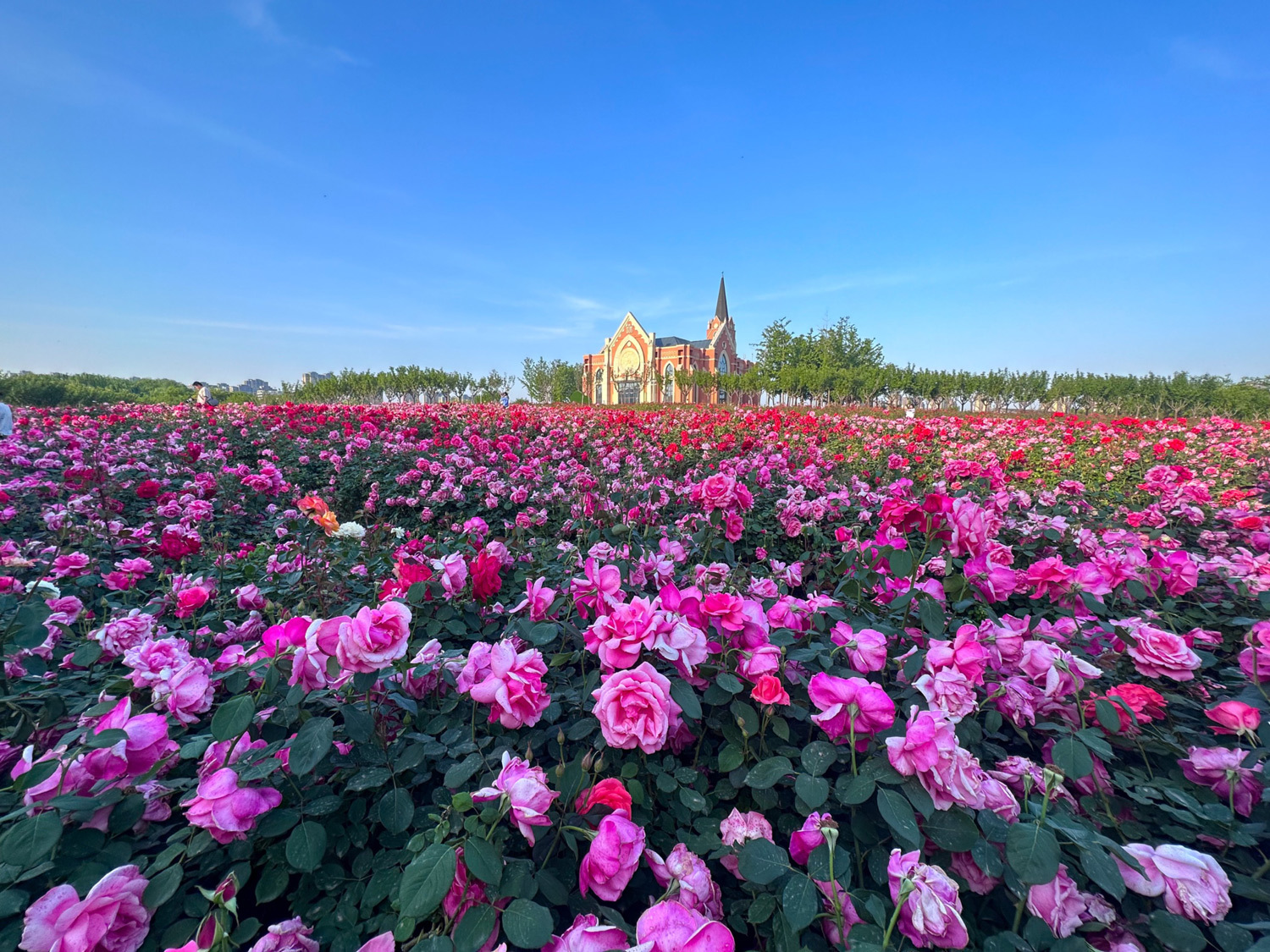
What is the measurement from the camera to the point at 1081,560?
2.13m

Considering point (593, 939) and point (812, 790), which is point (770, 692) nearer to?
point (812, 790)

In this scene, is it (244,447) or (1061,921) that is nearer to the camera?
(1061,921)

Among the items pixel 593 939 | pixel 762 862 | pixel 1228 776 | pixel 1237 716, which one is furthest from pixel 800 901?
pixel 1237 716

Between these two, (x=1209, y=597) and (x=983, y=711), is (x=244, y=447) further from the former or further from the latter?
(x=1209, y=597)

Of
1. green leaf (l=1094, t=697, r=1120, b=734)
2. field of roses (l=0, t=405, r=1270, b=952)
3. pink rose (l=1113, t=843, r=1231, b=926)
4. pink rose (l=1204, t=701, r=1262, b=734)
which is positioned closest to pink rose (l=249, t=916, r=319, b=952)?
field of roses (l=0, t=405, r=1270, b=952)

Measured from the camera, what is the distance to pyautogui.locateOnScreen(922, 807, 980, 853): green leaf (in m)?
0.83

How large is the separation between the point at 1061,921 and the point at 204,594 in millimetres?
1971

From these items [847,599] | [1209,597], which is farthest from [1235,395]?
[847,599]

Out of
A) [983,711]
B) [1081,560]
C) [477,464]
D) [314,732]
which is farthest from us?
[477,464]

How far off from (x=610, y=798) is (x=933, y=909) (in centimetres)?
47

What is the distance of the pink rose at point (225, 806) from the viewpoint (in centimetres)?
78

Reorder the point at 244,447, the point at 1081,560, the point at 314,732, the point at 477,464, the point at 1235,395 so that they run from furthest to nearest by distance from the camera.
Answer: the point at 1235,395
the point at 244,447
the point at 477,464
the point at 1081,560
the point at 314,732

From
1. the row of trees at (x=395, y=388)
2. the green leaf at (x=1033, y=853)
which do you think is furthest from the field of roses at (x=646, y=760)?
the row of trees at (x=395, y=388)

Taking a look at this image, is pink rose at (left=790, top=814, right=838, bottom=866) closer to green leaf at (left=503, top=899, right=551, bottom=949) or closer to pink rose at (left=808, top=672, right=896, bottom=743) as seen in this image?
pink rose at (left=808, top=672, right=896, bottom=743)
